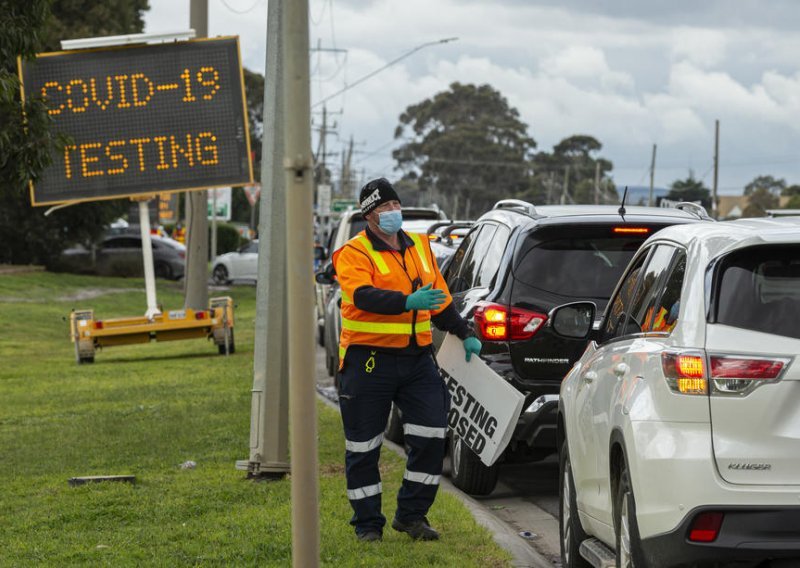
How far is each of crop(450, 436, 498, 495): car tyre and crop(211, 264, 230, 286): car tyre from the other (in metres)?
43.9

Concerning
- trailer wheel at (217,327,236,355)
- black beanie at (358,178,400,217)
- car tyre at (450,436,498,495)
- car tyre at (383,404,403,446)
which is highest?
black beanie at (358,178,400,217)

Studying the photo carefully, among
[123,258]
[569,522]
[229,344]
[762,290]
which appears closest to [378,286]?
[569,522]

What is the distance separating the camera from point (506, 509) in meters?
9.87

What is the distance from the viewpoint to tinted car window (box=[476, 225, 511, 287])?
33.0ft

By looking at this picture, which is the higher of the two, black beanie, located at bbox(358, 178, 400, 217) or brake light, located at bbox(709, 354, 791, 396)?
black beanie, located at bbox(358, 178, 400, 217)

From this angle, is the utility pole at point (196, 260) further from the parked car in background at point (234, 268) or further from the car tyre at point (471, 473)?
Result: the parked car in background at point (234, 268)

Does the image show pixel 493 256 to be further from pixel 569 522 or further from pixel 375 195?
pixel 569 522

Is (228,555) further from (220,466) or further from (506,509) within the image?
(220,466)

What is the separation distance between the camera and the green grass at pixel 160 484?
7.80m

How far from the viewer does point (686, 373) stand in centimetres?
520

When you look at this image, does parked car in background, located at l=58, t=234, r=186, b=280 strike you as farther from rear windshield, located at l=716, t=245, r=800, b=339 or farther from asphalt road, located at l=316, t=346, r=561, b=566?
rear windshield, located at l=716, t=245, r=800, b=339

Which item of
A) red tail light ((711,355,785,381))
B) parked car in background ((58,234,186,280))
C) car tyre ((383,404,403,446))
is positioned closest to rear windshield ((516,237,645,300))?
car tyre ((383,404,403,446))

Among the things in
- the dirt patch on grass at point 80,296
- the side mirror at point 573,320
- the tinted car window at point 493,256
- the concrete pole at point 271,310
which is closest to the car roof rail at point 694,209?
the tinted car window at point 493,256

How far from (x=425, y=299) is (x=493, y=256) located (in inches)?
102
